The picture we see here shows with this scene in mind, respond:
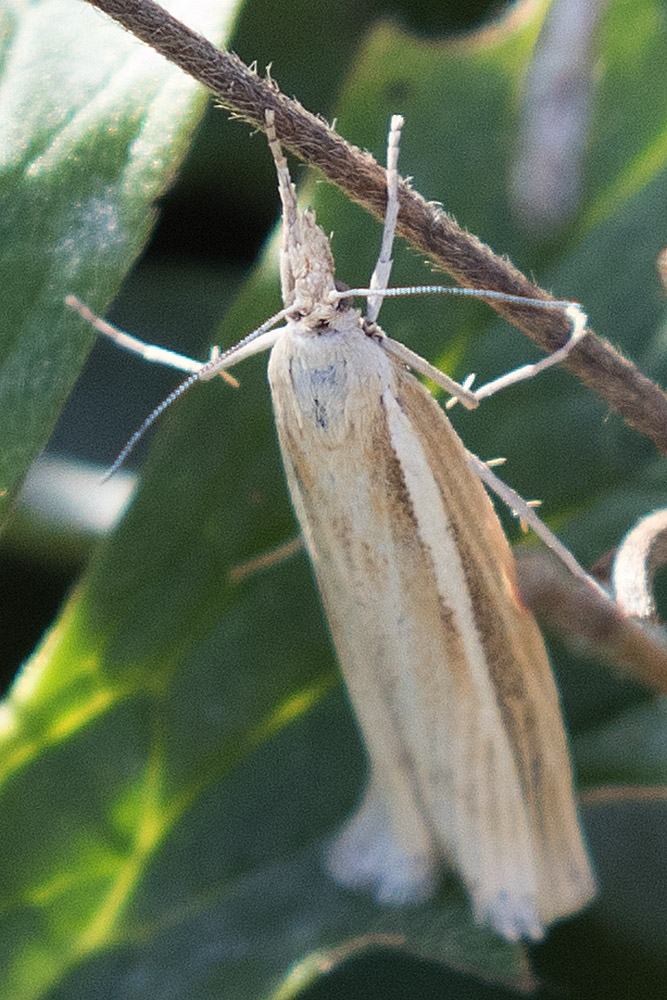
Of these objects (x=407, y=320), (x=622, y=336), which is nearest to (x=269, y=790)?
(x=407, y=320)

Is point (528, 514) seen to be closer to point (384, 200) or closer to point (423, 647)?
point (423, 647)

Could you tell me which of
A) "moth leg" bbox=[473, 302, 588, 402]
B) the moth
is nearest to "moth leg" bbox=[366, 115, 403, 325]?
the moth

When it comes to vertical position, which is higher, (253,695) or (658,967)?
(253,695)

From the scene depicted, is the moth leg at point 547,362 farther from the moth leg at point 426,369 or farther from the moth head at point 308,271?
the moth head at point 308,271

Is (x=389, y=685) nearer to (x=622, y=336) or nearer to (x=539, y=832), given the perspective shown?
(x=539, y=832)

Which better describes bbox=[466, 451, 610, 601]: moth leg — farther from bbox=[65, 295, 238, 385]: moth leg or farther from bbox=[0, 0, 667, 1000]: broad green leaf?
bbox=[65, 295, 238, 385]: moth leg

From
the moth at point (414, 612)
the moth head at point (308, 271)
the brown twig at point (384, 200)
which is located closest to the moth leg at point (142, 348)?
the moth at point (414, 612)

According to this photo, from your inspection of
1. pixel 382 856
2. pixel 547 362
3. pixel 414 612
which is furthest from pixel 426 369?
pixel 382 856
